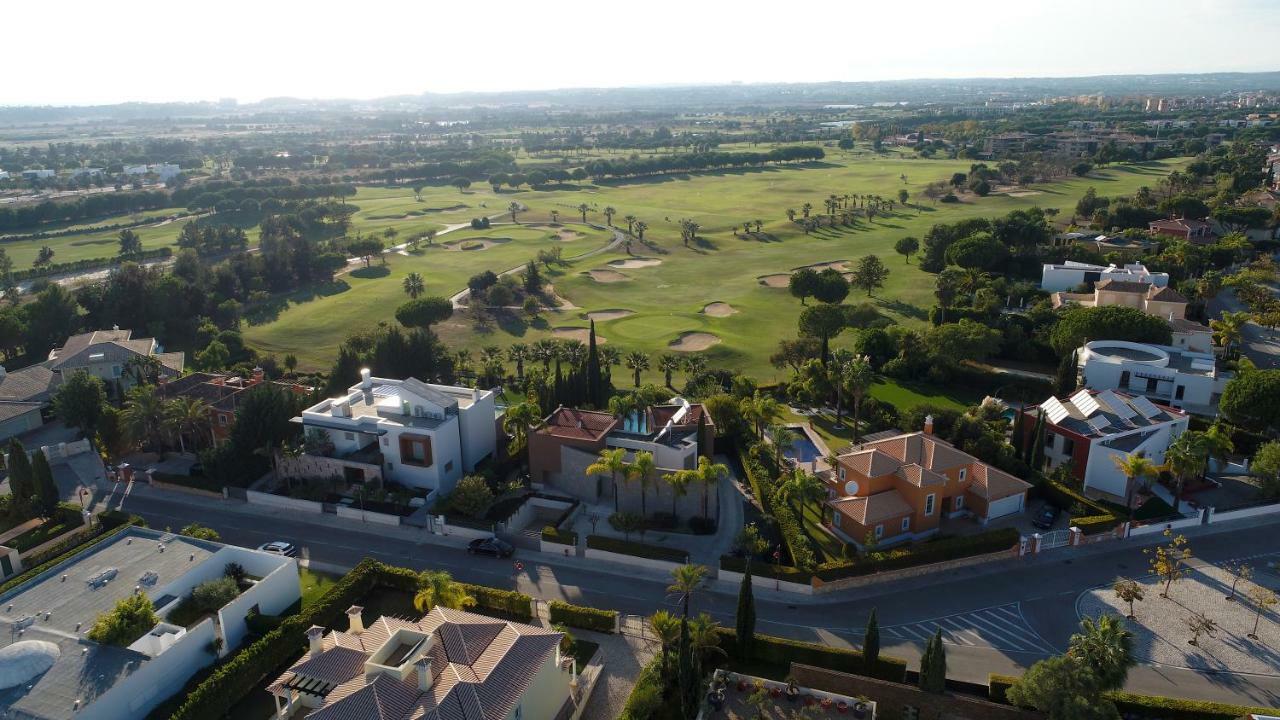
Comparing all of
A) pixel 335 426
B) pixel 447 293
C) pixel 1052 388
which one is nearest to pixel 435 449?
pixel 335 426

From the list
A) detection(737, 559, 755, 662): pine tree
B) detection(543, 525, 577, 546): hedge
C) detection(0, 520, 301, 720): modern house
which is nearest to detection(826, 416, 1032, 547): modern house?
detection(737, 559, 755, 662): pine tree

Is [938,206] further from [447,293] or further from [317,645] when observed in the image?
[317,645]

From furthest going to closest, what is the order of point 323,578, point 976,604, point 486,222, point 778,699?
point 486,222 < point 323,578 < point 976,604 < point 778,699

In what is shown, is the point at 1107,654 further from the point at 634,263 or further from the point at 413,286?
the point at 634,263

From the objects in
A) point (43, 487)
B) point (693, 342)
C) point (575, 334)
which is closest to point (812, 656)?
point (43, 487)

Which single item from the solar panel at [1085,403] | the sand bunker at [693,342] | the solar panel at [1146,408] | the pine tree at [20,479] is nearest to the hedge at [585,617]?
the pine tree at [20,479]

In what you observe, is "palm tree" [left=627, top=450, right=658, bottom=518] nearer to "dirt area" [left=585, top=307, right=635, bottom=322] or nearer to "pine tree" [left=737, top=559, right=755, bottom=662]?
"pine tree" [left=737, top=559, right=755, bottom=662]
